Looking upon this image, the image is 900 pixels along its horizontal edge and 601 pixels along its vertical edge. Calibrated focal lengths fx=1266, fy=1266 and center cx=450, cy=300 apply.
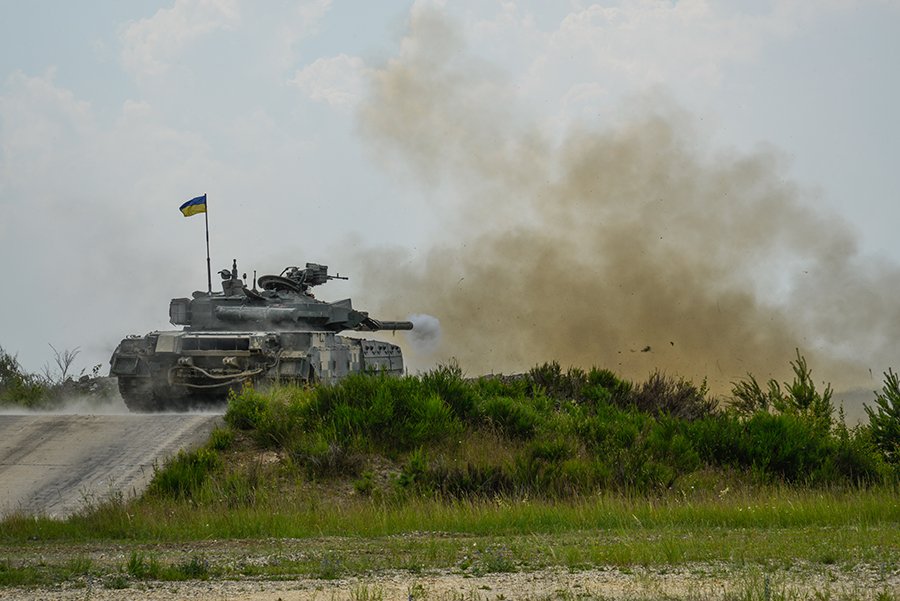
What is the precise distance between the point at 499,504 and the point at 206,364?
9.95 meters

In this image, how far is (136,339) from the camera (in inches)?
987

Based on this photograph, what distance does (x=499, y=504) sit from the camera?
16.4 meters

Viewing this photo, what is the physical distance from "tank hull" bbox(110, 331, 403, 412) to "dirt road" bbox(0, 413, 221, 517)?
7.12 ft

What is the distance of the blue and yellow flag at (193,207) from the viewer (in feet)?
94.5

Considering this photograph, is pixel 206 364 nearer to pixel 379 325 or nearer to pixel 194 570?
pixel 379 325

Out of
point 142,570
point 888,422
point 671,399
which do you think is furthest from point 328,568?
point 671,399

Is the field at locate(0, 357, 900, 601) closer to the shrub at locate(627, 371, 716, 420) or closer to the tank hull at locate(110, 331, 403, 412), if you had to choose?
the shrub at locate(627, 371, 716, 420)

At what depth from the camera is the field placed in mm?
10531

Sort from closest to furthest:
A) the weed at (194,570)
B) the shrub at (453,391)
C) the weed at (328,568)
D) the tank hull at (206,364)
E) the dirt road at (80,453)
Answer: the weed at (328,568) → the weed at (194,570) → the dirt road at (80,453) → the shrub at (453,391) → the tank hull at (206,364)

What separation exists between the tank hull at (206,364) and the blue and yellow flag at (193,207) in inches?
183

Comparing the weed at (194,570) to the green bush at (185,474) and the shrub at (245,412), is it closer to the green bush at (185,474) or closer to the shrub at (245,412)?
the green bush at (185,474)

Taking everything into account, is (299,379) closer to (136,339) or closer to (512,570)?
(136,339)

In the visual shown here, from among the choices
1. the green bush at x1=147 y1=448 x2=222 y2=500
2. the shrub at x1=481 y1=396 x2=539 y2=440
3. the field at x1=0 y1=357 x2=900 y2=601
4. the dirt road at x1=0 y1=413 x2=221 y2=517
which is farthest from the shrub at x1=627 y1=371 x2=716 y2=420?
the green bush at x1=147 y1=448 x2=222 y2=500

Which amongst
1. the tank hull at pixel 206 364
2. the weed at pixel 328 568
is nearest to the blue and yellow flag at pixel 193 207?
the tank hull at pixel 206 364
